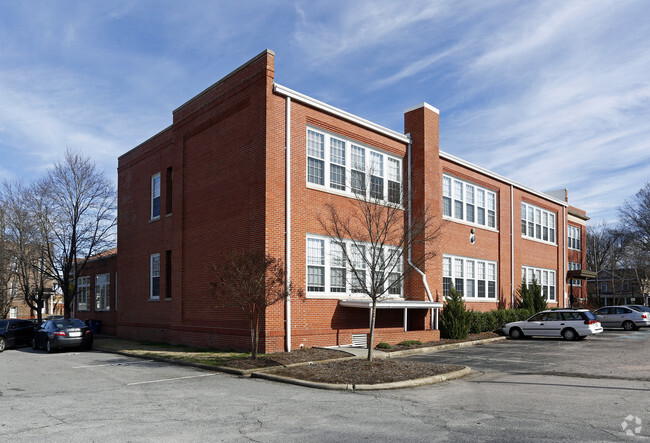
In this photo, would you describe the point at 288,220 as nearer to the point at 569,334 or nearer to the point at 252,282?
the point at 252,282

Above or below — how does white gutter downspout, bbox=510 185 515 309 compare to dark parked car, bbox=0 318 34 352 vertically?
above

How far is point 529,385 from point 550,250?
86.7 feet

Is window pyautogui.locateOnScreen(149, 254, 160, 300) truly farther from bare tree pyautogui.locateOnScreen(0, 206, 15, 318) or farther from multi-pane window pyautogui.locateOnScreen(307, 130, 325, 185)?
bare tree pyautogui.locateOnScreen(0, 206, 15, 318)

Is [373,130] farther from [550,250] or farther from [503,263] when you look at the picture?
[550,250]

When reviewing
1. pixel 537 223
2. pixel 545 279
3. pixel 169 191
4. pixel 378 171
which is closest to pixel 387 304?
pixel 378 171

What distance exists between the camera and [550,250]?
36188 mm

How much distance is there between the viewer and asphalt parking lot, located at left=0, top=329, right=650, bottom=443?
25.1ft

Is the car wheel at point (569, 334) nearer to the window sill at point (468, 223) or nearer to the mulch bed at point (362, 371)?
the window sill at point (468, 223)

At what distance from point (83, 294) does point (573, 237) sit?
36.0m

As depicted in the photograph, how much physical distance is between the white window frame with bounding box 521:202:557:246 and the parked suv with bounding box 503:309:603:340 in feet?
28.4

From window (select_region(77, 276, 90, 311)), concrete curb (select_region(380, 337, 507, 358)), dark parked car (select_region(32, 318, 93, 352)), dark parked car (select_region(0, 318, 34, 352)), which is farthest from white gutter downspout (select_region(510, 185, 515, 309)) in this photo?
window (select_region(77, 276, 90, 311))

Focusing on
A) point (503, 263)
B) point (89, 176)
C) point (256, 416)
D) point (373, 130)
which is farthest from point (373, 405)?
point (89, 176)

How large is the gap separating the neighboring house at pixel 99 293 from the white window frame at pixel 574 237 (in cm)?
3234

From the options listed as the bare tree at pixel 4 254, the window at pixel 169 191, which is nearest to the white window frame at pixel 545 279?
the window at pixel 169 191
